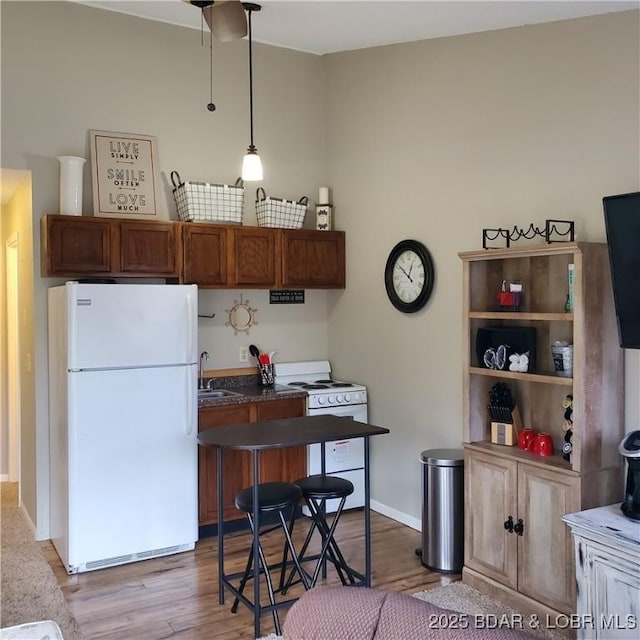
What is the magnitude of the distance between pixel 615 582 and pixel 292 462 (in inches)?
99.5

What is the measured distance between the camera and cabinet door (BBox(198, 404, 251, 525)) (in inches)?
167

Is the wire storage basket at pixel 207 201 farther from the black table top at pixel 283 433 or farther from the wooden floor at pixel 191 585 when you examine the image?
the wooden floor at pixel 191 585

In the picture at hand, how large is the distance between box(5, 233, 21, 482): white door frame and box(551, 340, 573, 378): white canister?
13.0 feet

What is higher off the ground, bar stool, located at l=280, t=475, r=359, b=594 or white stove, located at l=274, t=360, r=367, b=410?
white stove, located at l=274, t=360, r=367, b=410

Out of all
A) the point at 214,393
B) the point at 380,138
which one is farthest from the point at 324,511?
the point at 380,138

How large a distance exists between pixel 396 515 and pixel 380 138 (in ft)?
8.66

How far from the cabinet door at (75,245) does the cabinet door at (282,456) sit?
1404 millimetres

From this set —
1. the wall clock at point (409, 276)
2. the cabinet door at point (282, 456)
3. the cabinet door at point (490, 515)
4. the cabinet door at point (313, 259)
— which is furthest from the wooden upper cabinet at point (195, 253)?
the cabinet door at point (490, 515)

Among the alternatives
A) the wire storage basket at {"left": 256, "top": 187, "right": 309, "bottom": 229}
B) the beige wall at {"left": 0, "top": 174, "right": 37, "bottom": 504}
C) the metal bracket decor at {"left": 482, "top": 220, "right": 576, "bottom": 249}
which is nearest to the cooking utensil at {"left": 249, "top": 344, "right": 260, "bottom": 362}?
the wire storage basket at {"left": 256, "top": 187, "right": 309, "bottom": 229}

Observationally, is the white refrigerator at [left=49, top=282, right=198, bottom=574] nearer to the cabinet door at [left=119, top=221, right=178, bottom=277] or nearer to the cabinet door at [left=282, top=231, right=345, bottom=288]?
the cabinet door at [left=119, top=221, right=178, bottom=277]

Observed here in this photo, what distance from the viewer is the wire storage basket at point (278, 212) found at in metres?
4.75

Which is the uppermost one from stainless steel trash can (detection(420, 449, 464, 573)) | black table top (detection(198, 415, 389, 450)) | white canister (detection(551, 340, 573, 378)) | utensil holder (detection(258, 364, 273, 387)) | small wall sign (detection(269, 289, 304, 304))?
small wall sign (detection(269, 289, 304, 304))

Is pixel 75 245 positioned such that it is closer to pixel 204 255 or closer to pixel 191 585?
pixel 204 255

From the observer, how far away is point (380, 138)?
15.2ft
